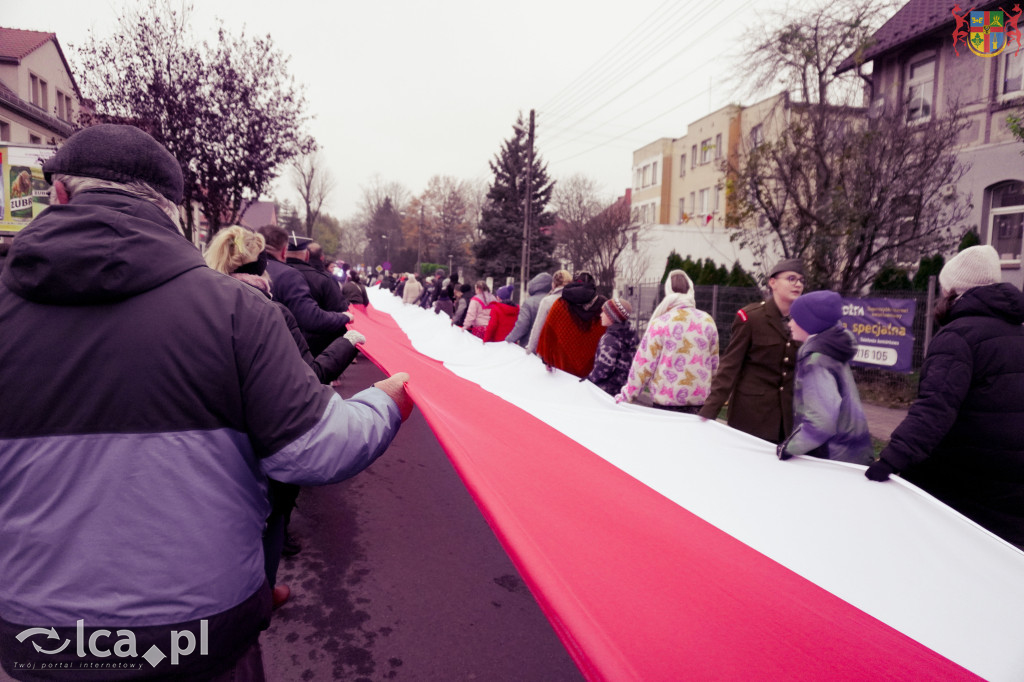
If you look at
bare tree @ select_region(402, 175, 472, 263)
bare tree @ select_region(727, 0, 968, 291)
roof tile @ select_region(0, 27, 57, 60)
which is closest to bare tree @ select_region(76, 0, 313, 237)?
bare tree @ select_region(727, 0, 968, 291)

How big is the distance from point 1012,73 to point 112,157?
21.0 meters

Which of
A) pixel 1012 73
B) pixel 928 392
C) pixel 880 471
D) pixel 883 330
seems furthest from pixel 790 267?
pixel 1012 73

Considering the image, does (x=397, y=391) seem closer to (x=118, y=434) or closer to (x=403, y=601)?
(x=118, y=434)

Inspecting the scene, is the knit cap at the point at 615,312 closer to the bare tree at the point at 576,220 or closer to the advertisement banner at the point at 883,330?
the advertisement banner at the point at 883,330

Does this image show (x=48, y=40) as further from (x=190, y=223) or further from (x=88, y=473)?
(x=88, y=473)

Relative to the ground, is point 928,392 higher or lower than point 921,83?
lower

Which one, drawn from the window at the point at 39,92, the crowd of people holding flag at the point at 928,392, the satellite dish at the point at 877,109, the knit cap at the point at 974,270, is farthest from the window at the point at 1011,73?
the window at the point at 39,92

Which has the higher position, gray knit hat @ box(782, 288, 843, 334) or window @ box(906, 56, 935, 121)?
window @ box(906, 56, 935, 121)

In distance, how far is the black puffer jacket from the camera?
3.09 metres

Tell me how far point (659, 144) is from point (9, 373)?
53.1m

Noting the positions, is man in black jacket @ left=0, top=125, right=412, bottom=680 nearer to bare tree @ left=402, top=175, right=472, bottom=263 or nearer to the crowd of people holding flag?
the crowd of people holding flag

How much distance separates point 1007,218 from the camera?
1730 cm

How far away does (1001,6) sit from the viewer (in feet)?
53.3

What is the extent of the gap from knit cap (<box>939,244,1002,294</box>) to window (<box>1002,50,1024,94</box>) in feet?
57.0
